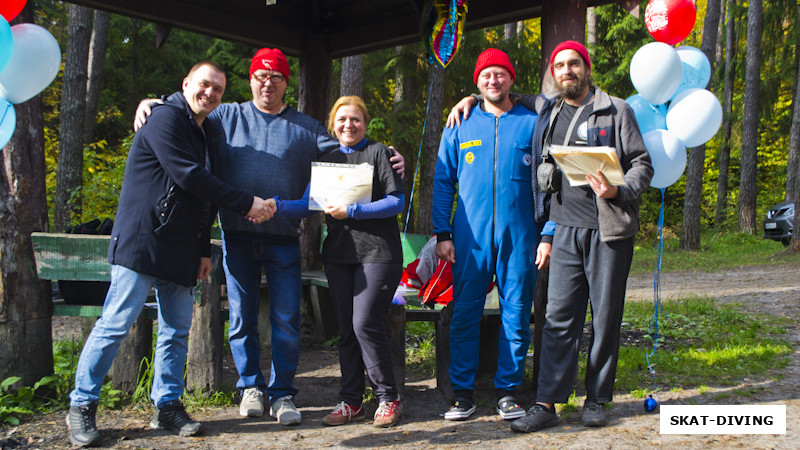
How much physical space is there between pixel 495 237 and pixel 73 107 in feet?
38.3

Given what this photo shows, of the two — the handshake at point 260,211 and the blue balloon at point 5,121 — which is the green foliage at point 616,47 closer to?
the handshake at point 260,211

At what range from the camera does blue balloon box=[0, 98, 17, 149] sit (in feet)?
10.8

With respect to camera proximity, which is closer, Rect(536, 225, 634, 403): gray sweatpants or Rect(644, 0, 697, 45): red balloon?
Rect(536, 225, 634, 403): gray sweatpants

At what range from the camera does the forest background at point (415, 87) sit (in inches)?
490

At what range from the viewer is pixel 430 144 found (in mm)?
12484

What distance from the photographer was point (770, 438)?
3486 millimetres

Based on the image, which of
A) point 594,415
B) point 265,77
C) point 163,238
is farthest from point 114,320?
point 594,415

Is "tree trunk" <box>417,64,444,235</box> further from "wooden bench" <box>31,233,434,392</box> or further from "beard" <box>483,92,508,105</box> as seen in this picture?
"wooden bench" <box>31,233,434,392</box>

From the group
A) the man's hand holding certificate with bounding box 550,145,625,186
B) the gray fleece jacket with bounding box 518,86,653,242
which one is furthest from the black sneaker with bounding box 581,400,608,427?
the man's hand holding certificate with bounding box 550,145,625,186

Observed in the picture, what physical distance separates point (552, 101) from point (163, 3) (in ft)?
11.8

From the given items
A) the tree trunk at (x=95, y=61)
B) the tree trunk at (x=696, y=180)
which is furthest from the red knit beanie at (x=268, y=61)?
the tree trunk at (x=696, y=180)

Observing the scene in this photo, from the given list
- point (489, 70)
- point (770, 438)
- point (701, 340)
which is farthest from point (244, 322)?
point (701, 340)

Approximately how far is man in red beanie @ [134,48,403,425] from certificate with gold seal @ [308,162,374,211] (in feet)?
0.80

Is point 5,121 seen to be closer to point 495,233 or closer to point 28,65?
point 28,65
